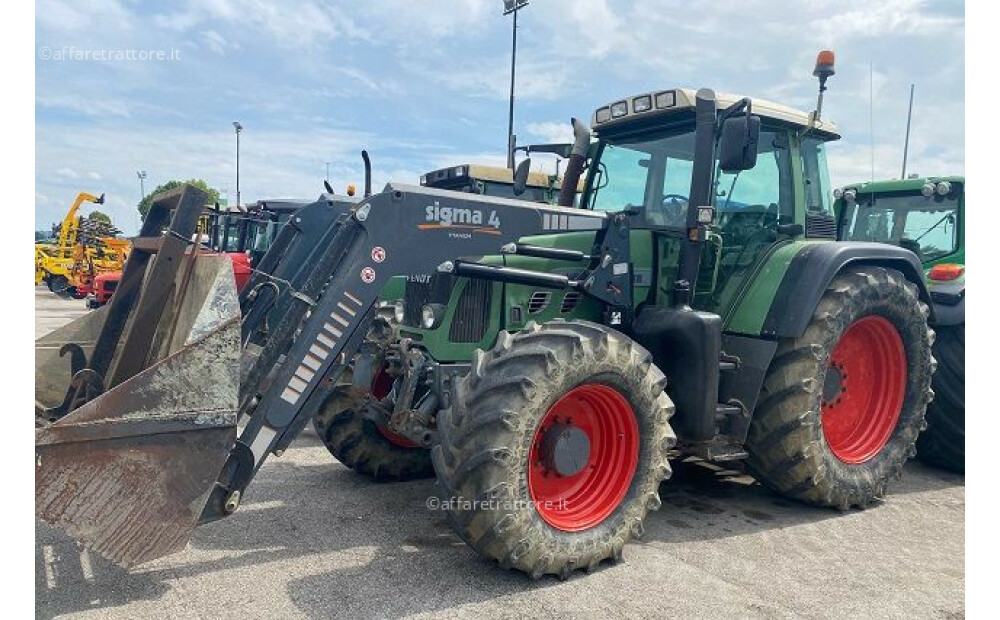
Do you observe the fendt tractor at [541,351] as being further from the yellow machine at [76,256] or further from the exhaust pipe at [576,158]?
the yellow machine at [76,256]

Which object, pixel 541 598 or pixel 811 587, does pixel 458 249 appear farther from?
pixel 811 587

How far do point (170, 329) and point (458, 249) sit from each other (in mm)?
1717

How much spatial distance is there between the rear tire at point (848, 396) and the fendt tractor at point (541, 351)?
18mm

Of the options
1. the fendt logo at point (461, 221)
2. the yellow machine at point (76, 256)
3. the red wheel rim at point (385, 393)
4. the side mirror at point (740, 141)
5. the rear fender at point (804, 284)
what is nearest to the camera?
the fendt logo at point (461, 221)

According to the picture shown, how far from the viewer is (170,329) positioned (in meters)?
4.14

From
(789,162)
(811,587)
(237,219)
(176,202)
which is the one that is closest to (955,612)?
(811,587)

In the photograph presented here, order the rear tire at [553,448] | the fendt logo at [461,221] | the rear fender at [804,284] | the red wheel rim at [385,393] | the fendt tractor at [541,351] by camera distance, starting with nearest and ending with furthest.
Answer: the fendt tractor at [541,351] → the rear tire at [553,448] → the fendt logo at [461,221] → the rear fender at [804,284] → the red wheel rim at [385,393]

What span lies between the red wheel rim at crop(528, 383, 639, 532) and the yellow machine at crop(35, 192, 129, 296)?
893 inches

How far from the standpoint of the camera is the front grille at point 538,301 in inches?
181

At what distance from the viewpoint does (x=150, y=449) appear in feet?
10.6

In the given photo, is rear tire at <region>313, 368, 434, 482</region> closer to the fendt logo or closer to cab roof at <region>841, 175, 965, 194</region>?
the fendt logo

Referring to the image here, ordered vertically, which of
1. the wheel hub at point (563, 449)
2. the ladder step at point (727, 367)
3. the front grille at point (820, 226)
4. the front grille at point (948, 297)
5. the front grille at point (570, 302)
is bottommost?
the wheel hub at point (563, 449)

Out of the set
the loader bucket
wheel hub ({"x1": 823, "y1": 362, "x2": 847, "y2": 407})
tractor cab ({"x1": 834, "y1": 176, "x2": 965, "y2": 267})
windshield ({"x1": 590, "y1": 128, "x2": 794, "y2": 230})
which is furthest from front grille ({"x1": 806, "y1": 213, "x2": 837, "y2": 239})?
the loader bucket

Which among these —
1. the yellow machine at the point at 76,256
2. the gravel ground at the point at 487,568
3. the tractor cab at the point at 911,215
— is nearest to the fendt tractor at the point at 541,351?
the gravel ground at the point at 487,568
